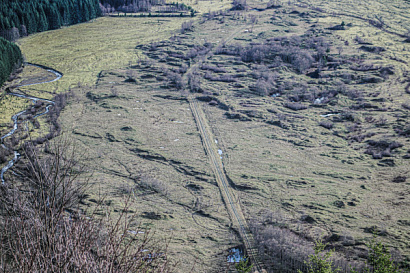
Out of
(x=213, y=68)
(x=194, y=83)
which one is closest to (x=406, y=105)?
(x=194, y=83)

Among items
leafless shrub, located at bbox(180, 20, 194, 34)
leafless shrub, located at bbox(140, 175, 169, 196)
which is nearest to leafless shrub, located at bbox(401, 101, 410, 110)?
leafless shrub, located at bbox(140, 175, 169, 196)

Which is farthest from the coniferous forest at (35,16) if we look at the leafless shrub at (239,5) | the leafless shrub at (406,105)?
the leafless shrub at (406,105)

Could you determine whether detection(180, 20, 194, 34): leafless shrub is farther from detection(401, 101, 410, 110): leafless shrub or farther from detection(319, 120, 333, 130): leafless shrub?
detection(401, 101, 410, 110): leafless shrub

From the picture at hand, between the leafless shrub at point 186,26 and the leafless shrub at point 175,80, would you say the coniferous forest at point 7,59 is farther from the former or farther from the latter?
the leafless shrub at point 186,26

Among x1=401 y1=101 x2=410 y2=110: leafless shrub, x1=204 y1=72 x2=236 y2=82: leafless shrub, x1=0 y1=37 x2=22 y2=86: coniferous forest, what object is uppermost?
x1=0 y1=37 x2=22 y2=86: coniferous forest

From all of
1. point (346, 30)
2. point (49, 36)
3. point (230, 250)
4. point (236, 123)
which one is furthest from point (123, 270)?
point (49, 36)

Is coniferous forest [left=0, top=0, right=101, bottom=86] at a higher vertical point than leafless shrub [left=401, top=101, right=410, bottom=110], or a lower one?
higher

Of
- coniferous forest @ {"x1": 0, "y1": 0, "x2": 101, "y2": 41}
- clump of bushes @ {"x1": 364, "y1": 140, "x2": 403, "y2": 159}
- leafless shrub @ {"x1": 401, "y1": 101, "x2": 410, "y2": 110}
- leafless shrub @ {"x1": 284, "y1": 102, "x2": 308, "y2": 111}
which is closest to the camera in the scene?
clump of bushes @ {"x1": 364, "y1": 140, "x2": 403, "y2": 159}

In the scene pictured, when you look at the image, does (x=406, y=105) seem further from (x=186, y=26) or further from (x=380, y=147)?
(x=186, y=26)

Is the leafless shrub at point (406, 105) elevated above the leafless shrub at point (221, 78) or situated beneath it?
situated beneath
